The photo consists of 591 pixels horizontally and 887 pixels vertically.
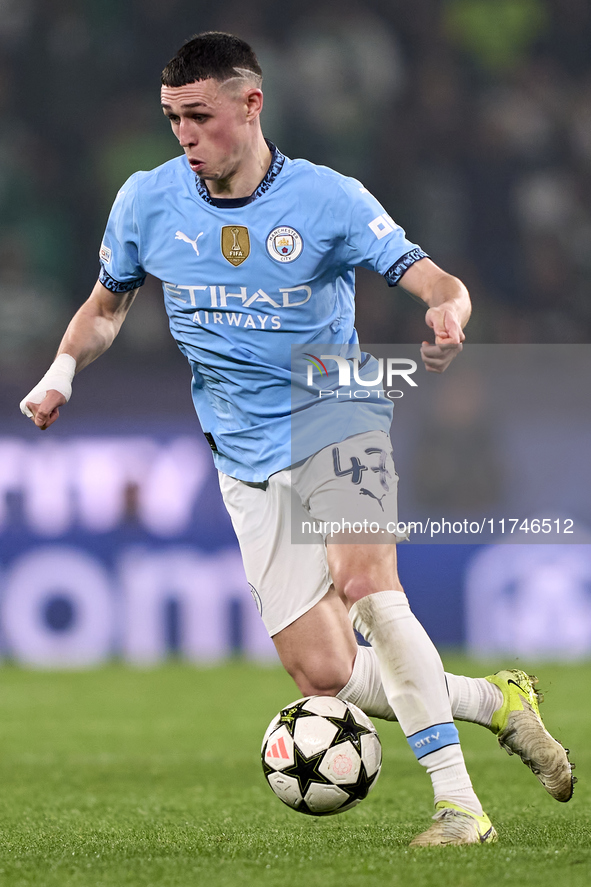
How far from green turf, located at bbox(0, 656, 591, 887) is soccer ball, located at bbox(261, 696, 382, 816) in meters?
0.12

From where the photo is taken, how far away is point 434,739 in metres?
3.29

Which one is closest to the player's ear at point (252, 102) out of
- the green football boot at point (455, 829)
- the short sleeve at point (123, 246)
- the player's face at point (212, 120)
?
the player's face at point (212, 120)

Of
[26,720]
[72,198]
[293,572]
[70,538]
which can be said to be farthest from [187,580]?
[293,572]

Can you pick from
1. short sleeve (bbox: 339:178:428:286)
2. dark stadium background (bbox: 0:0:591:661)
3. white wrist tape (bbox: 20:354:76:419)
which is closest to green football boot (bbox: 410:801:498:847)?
short sleeve (bbox: 339:178:428:286)

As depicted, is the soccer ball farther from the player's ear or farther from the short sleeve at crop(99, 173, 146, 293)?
the player's ear

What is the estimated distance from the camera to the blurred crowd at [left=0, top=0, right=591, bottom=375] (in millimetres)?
9281

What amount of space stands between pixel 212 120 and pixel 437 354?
3.34 feet

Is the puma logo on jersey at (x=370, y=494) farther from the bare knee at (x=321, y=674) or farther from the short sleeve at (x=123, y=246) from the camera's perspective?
the short sleeve at (x=123, y=246)

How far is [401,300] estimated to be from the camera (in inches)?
360

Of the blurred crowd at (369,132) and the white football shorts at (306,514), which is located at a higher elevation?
the blurred crowd at (369,132)

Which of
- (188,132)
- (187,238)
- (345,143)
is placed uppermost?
(345,143)

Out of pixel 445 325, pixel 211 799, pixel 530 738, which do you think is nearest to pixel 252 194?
pixel 445 325

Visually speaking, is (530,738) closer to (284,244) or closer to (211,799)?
(211,799)

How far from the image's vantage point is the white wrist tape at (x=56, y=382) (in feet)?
11.9
